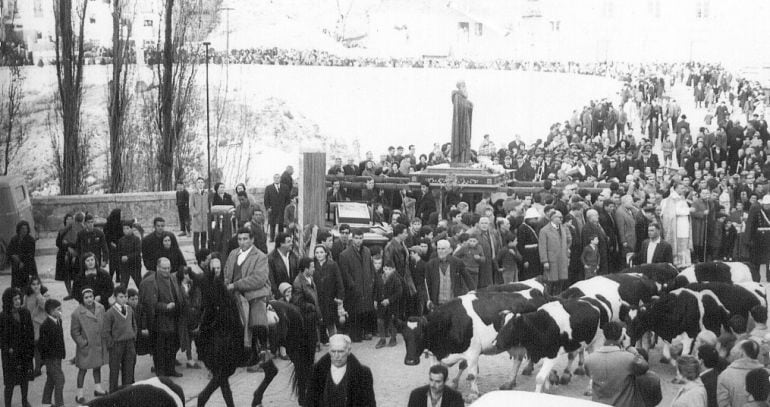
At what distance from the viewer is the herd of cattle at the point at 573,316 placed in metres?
11.9

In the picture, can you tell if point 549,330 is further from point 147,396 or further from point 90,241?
point 90,241

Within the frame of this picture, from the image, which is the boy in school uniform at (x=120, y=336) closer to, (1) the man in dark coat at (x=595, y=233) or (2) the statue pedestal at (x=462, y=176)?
(1) the man in dark coat at (x=595, y=233)

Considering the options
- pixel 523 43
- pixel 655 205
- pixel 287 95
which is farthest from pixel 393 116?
pixel 655 205

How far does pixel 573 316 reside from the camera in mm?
12188

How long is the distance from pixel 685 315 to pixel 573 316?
5.00 ft

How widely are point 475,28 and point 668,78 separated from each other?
26.4 metres

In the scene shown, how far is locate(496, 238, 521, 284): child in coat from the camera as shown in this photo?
626 inches

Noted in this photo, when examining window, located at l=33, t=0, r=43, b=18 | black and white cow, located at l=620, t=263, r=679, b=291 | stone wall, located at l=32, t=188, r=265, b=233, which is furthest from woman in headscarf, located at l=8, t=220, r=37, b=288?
window, located at l=33, t=0, r=43, b=18

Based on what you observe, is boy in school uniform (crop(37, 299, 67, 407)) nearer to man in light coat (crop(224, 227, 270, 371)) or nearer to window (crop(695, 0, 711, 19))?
man in light coat (crop(224, 227, 270, 371))

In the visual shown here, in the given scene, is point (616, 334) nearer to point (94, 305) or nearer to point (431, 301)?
point (431, 301)

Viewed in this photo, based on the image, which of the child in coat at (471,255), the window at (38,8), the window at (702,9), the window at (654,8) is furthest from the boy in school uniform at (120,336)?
the window at (654,8)

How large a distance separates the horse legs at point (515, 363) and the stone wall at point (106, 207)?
1068cm

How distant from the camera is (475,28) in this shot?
74.1 metres

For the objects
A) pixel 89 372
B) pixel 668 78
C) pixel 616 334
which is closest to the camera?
pixel 616 334
